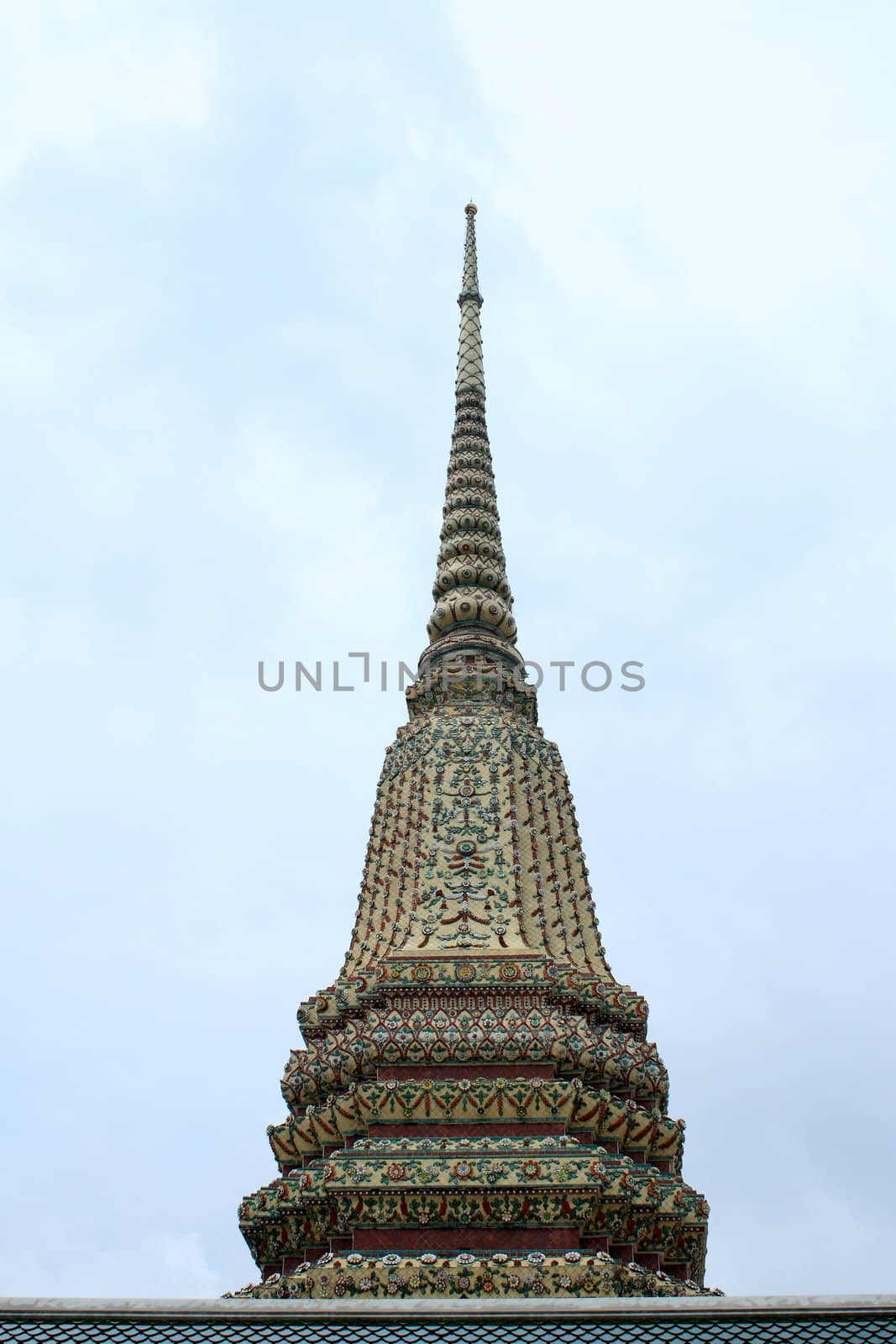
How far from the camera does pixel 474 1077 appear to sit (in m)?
15.1

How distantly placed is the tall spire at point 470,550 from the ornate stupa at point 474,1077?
1.07 meters

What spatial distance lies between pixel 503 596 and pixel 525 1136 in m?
10.1

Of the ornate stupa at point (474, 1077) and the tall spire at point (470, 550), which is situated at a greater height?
the tall spire at point (470, 550)

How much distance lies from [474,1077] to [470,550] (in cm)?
991

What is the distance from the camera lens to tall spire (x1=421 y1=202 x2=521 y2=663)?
21.9 metres

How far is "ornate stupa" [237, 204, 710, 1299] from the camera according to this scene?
44.3ft

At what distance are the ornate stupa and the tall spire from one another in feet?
3.50

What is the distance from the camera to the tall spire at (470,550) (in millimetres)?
21938

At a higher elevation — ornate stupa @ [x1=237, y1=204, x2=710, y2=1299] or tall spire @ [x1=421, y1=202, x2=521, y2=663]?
tall spire @ [x1=421, y1=202, x2=521, y2=663]

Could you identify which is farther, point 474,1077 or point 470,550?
point 470,550

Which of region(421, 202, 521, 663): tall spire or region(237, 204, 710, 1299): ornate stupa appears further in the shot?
region(421, 202, 521, 663): tall spire

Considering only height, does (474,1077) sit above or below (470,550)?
below

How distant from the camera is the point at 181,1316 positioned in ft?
30.3

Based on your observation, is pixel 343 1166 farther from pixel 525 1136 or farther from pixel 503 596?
pixel 503 596
